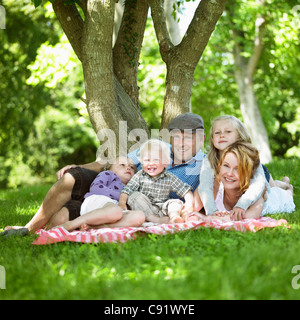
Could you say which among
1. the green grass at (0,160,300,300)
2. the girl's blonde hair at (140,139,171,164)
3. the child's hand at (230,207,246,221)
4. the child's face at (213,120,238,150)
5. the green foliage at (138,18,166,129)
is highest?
the green foliage at (138,18,166,129)

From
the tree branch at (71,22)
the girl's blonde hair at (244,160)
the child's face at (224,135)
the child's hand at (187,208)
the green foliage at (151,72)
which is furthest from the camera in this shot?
the green foliage at (151,72)

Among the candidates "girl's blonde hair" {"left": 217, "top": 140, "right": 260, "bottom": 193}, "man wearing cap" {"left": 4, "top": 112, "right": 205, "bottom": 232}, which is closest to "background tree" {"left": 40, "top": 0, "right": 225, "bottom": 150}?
"man wearing cap" {"left": 4, "top": 112, "right": 205, "bottom": 232}

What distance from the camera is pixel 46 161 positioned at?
22.0 m

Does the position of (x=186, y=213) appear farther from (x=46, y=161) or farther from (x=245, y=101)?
(x=46, y=161)

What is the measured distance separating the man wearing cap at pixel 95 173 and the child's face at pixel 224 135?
311 millimetres

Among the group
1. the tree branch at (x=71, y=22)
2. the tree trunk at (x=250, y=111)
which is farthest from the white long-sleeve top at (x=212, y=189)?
the tree trunk at (x=250, y=111)

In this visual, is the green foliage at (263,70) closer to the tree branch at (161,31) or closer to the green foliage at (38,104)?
the green foliage at (38,104)

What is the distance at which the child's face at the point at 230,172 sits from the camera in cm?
439

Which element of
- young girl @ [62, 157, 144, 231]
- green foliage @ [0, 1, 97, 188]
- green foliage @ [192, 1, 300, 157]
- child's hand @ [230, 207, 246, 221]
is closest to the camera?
young girl @ [62, 157, 144, 231]

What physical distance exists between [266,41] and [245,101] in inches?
88.3

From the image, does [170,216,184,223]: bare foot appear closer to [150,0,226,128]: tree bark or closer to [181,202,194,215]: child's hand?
[181,202,194,215]: child's hand

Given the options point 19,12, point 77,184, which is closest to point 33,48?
point 19,12

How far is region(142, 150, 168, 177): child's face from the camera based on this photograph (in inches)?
181

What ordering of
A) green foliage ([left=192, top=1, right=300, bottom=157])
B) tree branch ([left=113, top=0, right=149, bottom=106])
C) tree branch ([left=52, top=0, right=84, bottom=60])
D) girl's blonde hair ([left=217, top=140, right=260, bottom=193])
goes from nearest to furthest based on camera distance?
girl's blonde hair ([left=217, top=140, right=260, bottom=193]) < tree branch ([left=52, top=0, right=84, bottom=60]) < tree branch ([left=113, top=0, right=149, bottom=106]) < green foliage ([left=192, top=1, right=300, bottom=157])
